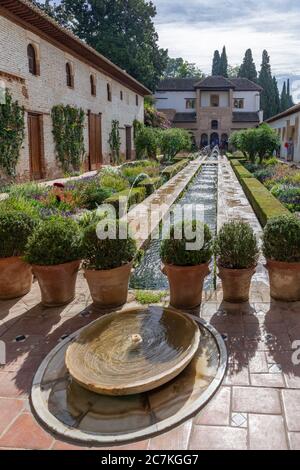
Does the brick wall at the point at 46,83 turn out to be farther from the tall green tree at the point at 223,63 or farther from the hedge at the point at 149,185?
the tall green tree at the point at 223,63

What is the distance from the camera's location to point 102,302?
415 cm

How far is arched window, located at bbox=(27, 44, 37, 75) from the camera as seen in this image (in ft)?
42.3

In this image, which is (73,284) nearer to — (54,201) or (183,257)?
(183,257)

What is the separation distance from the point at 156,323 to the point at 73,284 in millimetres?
1240

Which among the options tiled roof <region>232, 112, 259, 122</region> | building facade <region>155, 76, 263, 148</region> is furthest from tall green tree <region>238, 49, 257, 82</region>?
tiled roof <region>232, 112, 259, 122</region>

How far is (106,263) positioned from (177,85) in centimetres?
4654

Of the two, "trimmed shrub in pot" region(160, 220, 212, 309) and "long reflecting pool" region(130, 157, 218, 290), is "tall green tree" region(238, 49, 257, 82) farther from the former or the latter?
"trimmed shrub in pot" region(160, 220, 212, 309)

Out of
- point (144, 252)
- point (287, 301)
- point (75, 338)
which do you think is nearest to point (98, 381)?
point (75, 338)

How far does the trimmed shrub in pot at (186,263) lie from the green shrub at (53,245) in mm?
971

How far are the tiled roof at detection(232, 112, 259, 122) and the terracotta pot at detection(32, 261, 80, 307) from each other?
4413 cm

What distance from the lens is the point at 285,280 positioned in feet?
13.2

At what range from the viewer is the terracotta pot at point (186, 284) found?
3943mm

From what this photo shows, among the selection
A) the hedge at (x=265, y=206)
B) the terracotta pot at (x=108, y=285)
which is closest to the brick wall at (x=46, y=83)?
the hedge at (x=265, y=206)

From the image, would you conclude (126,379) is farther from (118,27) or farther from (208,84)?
(208,84)
